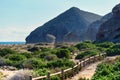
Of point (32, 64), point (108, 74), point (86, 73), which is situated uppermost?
point (32, 64)

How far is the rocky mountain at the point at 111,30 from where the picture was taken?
8733 cm

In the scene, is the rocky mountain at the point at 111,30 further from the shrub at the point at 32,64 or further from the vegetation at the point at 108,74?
the vegetation at the point at 108,74

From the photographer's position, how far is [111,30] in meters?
91.2

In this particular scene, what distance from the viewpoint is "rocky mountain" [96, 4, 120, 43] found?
3438 inches

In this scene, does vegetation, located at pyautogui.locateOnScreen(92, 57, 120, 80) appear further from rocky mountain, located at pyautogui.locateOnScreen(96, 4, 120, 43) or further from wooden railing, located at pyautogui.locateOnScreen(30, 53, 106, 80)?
rocky mountain, located at pyautogui.locateOnScreen(96, 4, 120, 43)

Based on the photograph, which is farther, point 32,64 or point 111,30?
point 111,30

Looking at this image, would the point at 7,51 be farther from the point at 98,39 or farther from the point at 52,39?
the point at 52,39

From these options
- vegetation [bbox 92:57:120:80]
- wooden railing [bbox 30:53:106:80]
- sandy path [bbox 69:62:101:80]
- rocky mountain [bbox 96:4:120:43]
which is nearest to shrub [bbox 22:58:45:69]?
wooden railing [bbox 30:53:106:80]

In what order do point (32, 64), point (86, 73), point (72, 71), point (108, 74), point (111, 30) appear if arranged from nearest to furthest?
1. point (108, 74)
2. point (72, 71)
3. point (86, 73)
4. point (32, 64)
5. point (111, 30)

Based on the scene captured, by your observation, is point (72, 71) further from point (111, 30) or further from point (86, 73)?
point (111, 30)

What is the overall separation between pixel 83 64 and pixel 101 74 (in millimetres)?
9609

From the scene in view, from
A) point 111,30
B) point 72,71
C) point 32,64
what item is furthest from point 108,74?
point 111,30

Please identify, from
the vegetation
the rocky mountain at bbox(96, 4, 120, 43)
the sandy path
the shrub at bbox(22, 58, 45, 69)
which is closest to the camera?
the vegetation

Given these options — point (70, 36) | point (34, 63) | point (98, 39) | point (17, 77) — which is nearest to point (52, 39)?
point (70, 36)
